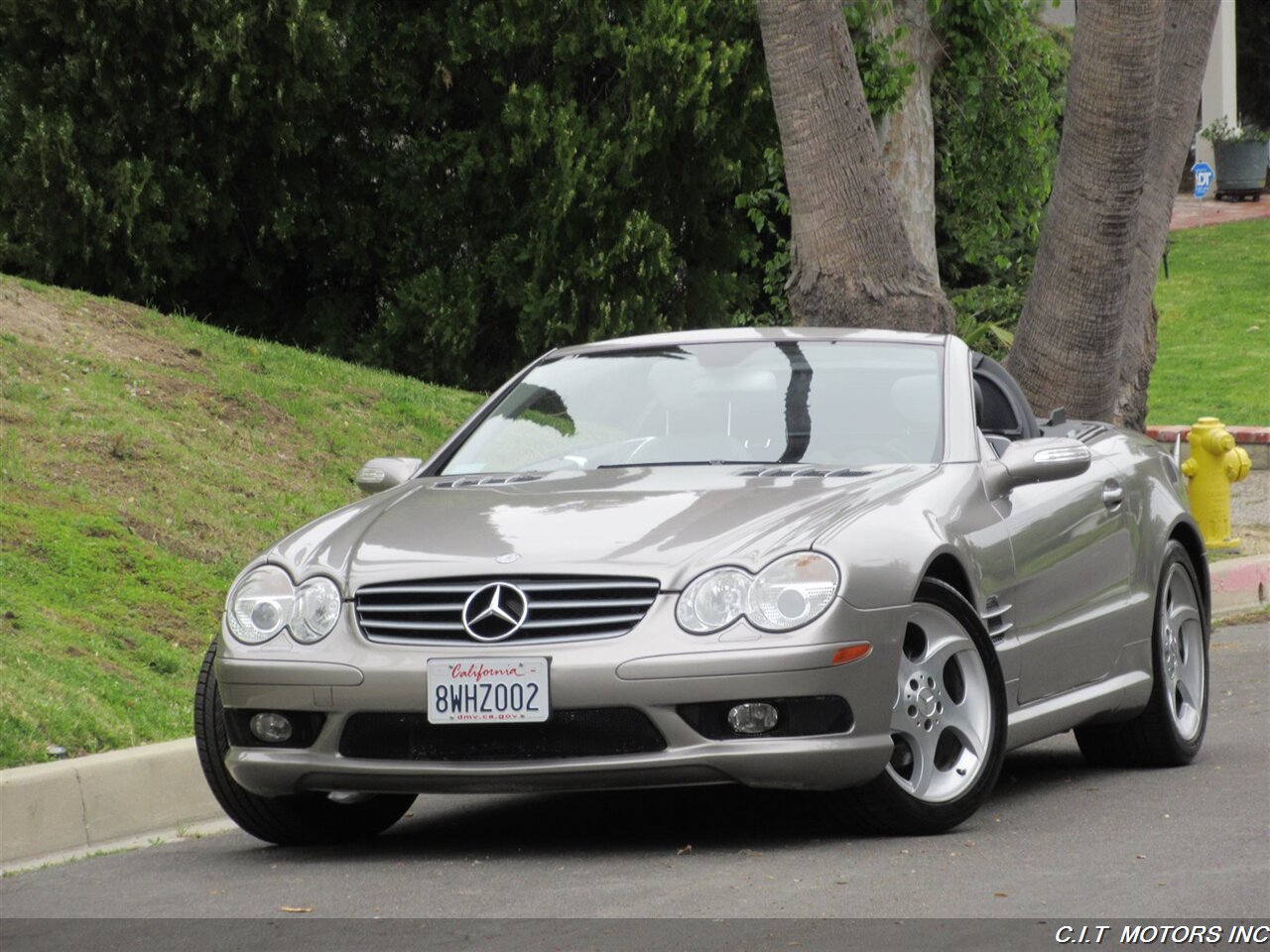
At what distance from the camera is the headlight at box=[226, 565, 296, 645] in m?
6.26

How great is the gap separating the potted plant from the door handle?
33386 millimetres

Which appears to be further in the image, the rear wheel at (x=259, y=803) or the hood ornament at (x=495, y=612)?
the rear wheel at (x=259, y=803)

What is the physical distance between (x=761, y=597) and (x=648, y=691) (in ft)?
1.30

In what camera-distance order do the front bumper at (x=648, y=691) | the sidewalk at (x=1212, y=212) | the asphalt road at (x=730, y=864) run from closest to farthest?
1. the asphalt road at (x=730, y=864)
2. the front bumper at (x=648, y=691)
3. the sidewalk at (x=1212, y=212)

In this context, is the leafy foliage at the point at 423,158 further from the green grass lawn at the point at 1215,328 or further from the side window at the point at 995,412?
the side window at the point at 995,412

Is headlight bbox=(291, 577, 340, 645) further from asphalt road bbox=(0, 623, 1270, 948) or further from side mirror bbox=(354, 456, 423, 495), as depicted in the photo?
side mirror bbox=(354, 456, 423, 495)

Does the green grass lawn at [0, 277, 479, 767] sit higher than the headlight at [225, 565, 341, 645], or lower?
lower

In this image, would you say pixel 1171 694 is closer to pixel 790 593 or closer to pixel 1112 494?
pixel 1112 494

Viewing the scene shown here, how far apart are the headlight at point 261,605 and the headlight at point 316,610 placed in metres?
0.04

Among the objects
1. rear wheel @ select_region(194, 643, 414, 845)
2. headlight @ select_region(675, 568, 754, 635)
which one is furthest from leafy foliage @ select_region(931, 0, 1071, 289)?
headlight @ select_region(675, 568, 754, 635)

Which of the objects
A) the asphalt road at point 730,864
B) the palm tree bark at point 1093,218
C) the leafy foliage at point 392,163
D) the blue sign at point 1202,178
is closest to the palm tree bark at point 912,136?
the leafy foliage at point 392,163

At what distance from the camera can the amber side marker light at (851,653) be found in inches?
231

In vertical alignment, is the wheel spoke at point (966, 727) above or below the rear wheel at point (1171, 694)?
above
